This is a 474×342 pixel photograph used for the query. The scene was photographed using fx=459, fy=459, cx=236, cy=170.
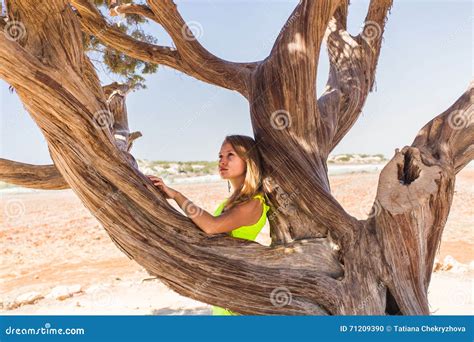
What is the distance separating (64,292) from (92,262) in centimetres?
417

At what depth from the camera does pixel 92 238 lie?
1304 centimetres

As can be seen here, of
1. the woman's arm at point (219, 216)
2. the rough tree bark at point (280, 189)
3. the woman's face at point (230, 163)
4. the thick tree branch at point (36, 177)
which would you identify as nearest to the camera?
the rough tree bark at point (280, 189)

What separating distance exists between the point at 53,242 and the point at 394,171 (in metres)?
11.9

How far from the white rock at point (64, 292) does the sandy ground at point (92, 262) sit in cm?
1

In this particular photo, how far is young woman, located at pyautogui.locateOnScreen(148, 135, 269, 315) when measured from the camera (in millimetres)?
2359

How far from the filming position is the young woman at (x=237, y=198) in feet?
7.74

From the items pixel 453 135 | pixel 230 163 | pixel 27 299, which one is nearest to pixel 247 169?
pixel 230 163

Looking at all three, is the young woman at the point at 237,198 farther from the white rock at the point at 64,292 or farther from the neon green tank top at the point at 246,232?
the white rock at the point at 64,292

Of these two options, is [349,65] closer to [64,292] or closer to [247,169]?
[247,169]

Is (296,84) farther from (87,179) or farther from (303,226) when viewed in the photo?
(87,179)

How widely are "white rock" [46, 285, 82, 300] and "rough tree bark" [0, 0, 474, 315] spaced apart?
376 centimetres

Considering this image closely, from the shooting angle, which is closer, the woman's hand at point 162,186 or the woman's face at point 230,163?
the woman's hand at point 162,186

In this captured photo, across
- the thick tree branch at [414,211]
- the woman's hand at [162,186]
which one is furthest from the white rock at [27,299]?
the thick tree branch at [414,211]

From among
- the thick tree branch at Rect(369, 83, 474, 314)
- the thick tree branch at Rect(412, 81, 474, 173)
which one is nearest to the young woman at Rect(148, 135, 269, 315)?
the thick tree branch at Rect(369, 83, 474, 314)
